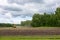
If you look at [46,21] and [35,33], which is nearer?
[35,33]

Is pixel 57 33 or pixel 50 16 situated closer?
pixel 57 33

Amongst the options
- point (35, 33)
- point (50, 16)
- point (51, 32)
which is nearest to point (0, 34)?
point (35, 33)

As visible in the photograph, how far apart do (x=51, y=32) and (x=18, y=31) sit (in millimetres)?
3939

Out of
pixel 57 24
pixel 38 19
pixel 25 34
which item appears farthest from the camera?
pixel 38 19

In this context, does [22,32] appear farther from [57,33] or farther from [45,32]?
[57,33]

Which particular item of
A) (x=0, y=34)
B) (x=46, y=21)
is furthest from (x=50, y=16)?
(x=0, y=34)

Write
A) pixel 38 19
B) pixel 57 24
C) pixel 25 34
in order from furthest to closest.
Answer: pixel 38 19, pixel 57 24, pixel 25 34

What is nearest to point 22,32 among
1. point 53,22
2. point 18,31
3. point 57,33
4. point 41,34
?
point 18,31

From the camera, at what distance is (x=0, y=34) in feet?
74.5

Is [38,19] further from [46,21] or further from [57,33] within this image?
[57,33]

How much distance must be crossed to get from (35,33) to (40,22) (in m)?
12.3

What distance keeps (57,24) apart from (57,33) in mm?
10980

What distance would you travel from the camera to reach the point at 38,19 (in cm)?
3653

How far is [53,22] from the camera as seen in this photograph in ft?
113
